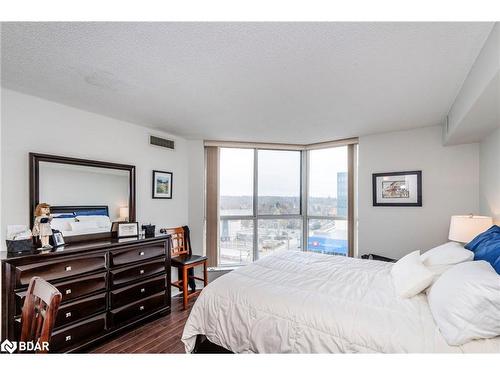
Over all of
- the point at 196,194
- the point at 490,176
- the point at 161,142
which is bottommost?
the point at 196,194

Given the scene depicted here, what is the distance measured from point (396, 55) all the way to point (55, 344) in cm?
352

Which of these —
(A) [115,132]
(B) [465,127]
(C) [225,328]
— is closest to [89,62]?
(A) [115,132]

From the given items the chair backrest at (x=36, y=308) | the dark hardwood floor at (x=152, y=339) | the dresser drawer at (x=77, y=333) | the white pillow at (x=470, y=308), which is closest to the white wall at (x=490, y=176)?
the white pillow at (x=470, y=308)

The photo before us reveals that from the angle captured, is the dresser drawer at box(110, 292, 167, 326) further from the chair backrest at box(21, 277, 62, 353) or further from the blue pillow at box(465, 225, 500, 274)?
the blue pillow at box(465, 225, 500, 274)

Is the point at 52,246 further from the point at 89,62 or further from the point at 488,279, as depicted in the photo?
the point at 488,279

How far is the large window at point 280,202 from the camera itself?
437 centimetres

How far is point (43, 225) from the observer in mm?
2191

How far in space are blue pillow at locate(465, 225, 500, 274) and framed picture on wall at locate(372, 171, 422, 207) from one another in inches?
53.7

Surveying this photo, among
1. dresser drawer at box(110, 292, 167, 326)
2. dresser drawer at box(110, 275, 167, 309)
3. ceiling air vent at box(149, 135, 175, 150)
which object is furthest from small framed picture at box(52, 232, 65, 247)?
ceiling air vent at box(149, 135, 175, 150)

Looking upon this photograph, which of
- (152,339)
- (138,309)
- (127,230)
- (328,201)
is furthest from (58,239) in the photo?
(328,201)

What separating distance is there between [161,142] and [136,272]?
1886 mm

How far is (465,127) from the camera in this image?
7.82ft

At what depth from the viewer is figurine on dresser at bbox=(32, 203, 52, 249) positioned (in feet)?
7.13

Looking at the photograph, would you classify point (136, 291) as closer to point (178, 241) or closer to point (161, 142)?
point (178, 241)
